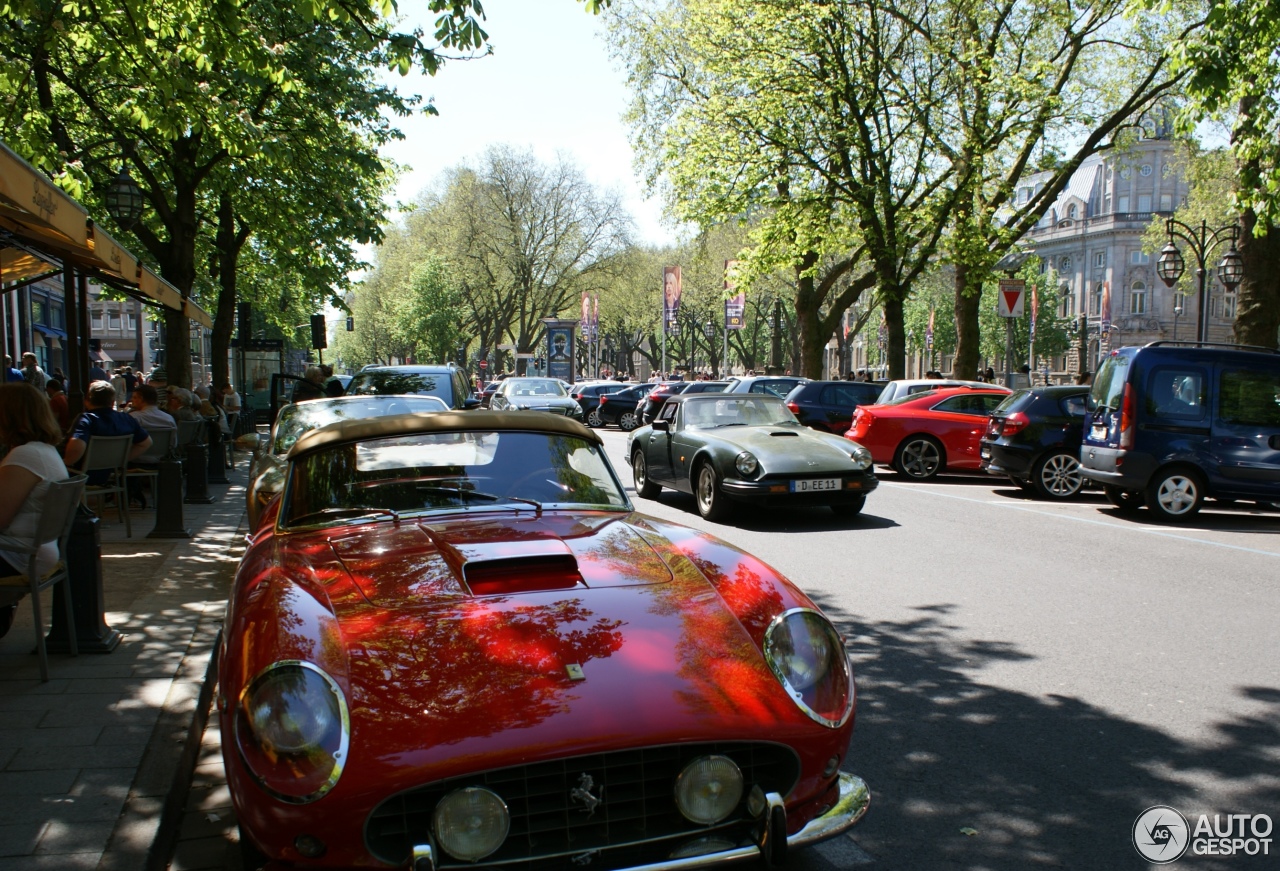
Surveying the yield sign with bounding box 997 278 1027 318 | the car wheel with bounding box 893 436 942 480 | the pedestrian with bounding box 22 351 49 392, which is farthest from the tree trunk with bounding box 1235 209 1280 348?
the pedestrian with bounding box 22 351 49 392

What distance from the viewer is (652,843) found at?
111 inches

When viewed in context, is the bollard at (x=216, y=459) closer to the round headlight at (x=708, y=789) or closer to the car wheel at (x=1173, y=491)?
the car wheel at (x=1173, y=491)

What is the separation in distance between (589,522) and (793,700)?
1408mm

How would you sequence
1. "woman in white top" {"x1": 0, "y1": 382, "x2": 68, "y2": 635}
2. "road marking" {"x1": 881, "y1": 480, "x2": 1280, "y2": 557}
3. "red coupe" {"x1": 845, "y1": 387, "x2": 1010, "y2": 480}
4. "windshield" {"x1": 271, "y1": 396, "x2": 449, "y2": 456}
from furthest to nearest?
1. "red coupe" {"x1": 845, "y1": 387, "x2": 1010, "y2": 480}
2. "road marking" {"x1": 881, "y1": 480, "x2": 1280, "y2": 557}
3. "windshield" {"x1": 271, "y1": 396, "x2": 449, "y2": 456}
4. "woman in white top" {"x1": 0, "y1": 382, "x2": 68, "y2": 635}

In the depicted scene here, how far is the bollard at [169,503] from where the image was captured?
966 centimetres

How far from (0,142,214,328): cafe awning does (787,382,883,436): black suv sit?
1105 centimetres

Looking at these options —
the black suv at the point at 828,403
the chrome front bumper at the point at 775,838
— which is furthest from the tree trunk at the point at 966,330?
the chrome front bumper at the point at 775,838

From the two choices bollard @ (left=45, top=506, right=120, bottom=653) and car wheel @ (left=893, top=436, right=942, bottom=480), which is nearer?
bollard @ (left=45, top=506, right=120, bottom=653)

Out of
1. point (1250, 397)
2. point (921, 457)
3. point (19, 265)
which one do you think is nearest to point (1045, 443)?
point (921, 457)

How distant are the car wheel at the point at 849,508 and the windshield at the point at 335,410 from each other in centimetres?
470

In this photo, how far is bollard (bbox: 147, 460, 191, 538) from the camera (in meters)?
9.66

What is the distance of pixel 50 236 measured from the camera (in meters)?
9.12

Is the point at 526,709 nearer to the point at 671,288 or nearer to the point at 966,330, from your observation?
the point at 966,330

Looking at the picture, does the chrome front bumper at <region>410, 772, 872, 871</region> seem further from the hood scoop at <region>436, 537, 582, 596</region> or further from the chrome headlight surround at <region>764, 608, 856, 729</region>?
the hood scoop at <region>436, 537, 582, 596</region>
